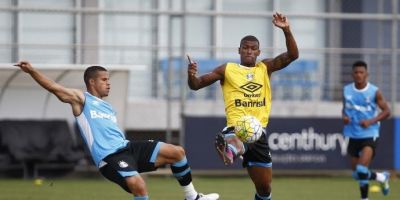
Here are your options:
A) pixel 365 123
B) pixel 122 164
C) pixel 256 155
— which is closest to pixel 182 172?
pixel 122 164

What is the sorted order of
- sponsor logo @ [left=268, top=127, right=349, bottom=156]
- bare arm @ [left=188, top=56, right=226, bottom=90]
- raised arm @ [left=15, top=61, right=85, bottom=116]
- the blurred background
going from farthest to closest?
1. sponsor logo @ [left=268, top=127, right=349, bottom=156]
2. the blurred background
3. bare arm @ [left=188, top=56, right=226, bottom=90]
4. raised arm @ [left=15, top=61, right=85, bottom=116]

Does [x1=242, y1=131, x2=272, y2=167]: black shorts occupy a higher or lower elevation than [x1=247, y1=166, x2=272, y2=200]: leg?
higher

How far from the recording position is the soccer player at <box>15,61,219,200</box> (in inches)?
447

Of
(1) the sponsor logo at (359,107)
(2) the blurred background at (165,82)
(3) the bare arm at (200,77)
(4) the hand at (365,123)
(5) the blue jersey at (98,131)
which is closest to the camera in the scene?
(5) the blue jersey at (98,131)

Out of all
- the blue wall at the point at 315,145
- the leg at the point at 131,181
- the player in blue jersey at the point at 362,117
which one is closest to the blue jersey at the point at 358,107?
the player in blue jersey at the point at 362,117

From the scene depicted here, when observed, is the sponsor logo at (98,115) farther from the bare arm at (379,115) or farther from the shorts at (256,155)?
the bare arm at (379,115)

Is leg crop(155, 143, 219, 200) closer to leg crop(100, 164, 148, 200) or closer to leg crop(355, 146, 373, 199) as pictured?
leg crop(100, 164, 148, 200)

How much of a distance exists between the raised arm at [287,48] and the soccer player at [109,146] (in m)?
1.66

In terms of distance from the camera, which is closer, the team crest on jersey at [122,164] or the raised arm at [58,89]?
the raised arm at [58,89]

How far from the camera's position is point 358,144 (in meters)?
16.7

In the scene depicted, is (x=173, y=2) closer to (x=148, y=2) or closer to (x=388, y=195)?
(x=148, y=2)

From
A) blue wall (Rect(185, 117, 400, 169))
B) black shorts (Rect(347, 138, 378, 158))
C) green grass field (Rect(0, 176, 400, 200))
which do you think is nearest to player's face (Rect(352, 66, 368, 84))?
black shorts (Rect(347, 138, 378, 158))

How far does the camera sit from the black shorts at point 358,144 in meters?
16.6

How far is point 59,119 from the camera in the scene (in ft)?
74.0
